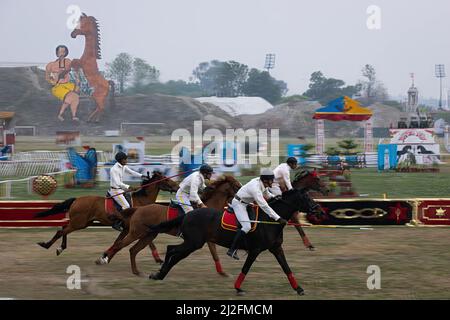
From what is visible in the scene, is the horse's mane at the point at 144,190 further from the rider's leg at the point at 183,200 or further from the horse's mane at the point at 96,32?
the horse's mane at the point at 96,32

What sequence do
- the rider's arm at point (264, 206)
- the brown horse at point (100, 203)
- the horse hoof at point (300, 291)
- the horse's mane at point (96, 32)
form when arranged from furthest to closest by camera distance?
the horse's mane at point (96, 32) < the brown horse at point (100, 203) < the rider's arm at point (264, 206) < the horse hoof at point (300, 291)

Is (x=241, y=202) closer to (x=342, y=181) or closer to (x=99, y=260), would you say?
(x=99, y=260)

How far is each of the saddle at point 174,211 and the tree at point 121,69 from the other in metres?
94.7

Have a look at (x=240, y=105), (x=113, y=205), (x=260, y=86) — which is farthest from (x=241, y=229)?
(x=260, y=86)

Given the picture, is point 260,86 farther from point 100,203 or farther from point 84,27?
point 100,203

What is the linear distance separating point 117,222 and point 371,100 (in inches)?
4896

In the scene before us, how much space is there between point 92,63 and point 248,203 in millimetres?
88841

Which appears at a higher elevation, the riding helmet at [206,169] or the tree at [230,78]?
the tree at [230,78]

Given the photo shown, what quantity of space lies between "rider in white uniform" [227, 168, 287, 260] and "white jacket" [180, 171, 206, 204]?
200cm

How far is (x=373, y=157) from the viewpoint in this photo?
55.7m

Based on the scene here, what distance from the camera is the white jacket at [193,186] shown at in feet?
51.4

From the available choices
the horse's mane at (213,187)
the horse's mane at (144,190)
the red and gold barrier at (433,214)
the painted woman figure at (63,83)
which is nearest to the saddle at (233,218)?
the horse's mane at (213,187)

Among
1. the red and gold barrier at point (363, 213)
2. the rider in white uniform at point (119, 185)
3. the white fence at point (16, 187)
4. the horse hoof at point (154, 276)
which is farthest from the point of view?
the white fence at point (16, 187)

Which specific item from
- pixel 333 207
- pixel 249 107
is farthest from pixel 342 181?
pixel 249 107
